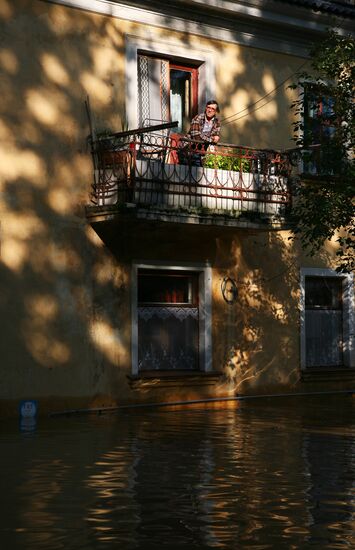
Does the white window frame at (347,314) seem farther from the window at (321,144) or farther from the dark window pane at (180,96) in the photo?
the dark window pane at (180,96)

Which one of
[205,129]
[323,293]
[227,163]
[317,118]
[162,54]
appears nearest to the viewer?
[317,118]

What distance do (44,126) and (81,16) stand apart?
1881mm

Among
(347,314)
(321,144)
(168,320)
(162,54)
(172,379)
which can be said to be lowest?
(172,379)

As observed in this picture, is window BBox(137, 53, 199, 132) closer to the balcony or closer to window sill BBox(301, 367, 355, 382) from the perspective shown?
the balcony

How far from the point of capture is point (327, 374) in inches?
749

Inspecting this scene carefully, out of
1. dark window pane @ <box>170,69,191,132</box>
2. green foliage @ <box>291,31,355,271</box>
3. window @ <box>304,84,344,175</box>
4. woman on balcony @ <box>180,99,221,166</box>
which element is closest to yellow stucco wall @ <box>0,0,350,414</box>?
dark window pane @ <box>170,69,191,132</box>

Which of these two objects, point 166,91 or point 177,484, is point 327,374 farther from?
point 177,484

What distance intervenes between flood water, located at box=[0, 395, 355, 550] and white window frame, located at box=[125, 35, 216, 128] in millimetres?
5131

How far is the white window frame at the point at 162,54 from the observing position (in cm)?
1652

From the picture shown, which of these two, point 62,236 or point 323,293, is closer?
point 62,236

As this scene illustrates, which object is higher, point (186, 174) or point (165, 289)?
point (186, 174)

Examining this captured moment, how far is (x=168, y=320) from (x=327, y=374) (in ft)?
12.0

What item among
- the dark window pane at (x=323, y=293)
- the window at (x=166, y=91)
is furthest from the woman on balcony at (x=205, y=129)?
the dark window pane at (x=323, y=293)

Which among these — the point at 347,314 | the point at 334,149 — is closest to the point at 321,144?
the point at 334,149
